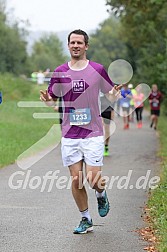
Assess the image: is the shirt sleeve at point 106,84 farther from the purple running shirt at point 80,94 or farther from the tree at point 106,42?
the tree at point 106,42

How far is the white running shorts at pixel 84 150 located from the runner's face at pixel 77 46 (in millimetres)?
982

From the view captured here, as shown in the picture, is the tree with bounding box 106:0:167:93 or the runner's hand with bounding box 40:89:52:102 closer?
the runner's hand with bounding box 40:89:52:102

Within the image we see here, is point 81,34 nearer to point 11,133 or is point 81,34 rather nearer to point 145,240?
point 145,240

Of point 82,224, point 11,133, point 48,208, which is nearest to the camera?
point 82,224

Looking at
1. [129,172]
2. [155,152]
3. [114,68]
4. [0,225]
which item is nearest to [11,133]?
[155,152]

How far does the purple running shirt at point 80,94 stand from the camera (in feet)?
27.0

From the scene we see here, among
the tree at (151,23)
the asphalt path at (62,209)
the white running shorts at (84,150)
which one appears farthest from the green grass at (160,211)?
the tree at (151,23)

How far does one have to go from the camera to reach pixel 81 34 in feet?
27.2

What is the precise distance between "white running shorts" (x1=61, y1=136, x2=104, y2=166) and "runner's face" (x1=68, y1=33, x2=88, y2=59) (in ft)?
3.22

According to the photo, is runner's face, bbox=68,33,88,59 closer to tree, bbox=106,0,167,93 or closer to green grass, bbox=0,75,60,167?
green grass, bbox=0,75,60,167

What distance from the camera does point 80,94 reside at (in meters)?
8.24

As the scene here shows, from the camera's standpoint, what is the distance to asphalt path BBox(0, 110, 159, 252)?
783cm

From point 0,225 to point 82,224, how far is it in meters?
1.03

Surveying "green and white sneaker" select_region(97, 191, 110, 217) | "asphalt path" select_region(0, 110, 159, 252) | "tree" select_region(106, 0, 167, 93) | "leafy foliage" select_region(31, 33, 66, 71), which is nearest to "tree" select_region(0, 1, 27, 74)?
"leafy foliage" select_region(31, 33, 66, 71)
